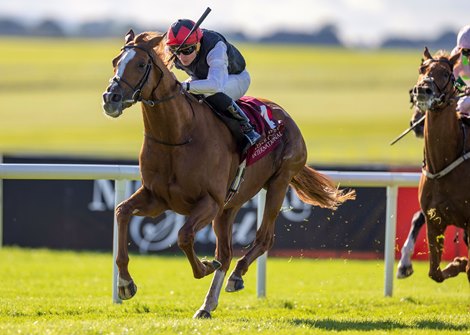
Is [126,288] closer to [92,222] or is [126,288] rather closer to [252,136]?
[252,136]

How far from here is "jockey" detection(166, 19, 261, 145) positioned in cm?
768

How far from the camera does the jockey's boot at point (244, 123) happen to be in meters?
8.04

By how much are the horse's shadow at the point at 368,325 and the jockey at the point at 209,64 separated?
1534 mm

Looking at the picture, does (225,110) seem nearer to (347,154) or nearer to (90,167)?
(90,167)

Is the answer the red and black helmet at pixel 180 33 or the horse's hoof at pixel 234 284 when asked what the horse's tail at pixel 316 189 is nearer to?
the horse's hoof at pixel 234 284

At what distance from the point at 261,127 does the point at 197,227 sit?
144cm

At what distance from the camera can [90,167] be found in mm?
9039

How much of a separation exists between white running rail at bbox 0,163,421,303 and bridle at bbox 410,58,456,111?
5.54 ft

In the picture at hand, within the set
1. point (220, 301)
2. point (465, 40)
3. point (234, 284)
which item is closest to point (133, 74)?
point (234, 284)

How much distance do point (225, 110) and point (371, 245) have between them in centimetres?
600

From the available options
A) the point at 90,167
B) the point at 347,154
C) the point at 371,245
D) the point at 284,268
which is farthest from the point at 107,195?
the point at 347,154

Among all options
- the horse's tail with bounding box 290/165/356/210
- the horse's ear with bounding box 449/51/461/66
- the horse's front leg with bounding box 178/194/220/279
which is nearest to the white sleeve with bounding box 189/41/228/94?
the horse's front leg with bounding box 178/194/220/279

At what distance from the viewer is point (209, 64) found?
25.8ft

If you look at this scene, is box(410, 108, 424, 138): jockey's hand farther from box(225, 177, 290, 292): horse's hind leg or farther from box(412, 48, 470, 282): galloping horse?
box(225, 177, 290, 292): horse's hind leg
